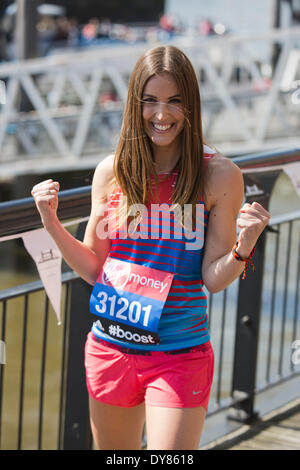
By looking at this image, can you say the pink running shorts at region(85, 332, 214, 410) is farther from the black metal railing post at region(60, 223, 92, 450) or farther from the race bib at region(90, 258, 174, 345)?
the black metal railing post at region(60, 223, 92, 450)

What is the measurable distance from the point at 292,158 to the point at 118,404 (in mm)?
1901

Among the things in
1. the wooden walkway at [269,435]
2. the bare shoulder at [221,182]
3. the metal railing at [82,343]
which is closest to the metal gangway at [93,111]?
the metal railing at [82,343]

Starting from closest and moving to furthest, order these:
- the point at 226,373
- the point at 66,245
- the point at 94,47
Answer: the point at 66,245
the point at 226,373
the point at 94,47

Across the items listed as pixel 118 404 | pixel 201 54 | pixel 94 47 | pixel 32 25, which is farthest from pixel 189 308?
pixel 94 47

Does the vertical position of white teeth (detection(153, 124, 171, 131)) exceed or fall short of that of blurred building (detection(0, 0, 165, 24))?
it exceeds it

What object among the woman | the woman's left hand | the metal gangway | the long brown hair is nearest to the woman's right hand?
the woman

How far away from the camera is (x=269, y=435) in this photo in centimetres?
385

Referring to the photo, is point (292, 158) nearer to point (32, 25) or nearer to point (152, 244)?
point (152, 244)

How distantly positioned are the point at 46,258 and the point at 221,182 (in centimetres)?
75

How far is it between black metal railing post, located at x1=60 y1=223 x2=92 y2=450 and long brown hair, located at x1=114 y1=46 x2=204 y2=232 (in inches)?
24.7

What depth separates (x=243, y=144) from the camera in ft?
43.2

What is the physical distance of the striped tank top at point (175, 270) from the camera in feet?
7.26

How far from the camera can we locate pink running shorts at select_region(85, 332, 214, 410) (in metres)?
2.17

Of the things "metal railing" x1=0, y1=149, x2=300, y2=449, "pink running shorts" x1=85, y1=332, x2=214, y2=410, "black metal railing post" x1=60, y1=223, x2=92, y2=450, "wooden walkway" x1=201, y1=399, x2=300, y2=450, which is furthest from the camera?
"wooden walkway" x1=201, y1=399, x2=300, y2=450
